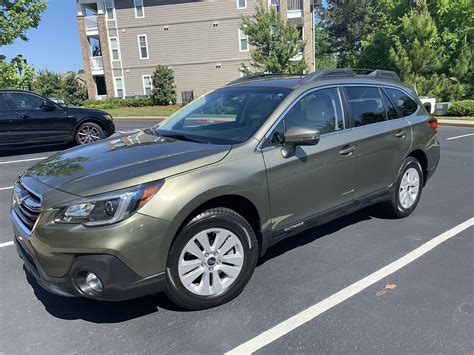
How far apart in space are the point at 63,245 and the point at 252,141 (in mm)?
1580

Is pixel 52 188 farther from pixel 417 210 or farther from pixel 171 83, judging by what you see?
pixel 171 83

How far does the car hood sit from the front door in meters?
0.49

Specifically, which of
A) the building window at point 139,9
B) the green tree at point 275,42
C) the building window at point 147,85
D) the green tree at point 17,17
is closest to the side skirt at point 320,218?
the green tree at point 17,17

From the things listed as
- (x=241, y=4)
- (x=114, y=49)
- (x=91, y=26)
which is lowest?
(x=114, y=49)

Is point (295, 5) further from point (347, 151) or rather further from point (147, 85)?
point (347, 151)

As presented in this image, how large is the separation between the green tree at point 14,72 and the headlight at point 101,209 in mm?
13104

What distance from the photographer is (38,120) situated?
9.49 m

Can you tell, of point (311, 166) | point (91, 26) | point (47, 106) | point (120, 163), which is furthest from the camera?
point (91, 26)

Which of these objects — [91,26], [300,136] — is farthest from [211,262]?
[91,26]

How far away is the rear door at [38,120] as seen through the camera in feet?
30.7

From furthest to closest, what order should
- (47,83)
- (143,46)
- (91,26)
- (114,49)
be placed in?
(47,83) → (91,26) → (114,49) → (143,46)

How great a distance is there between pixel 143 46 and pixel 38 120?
2227cm

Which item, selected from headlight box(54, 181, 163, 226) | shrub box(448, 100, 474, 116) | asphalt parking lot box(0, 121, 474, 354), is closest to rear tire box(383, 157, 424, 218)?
asphalt parking lot box(0, 121, 474, 354)

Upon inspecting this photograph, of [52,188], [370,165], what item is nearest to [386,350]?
[370,165]
